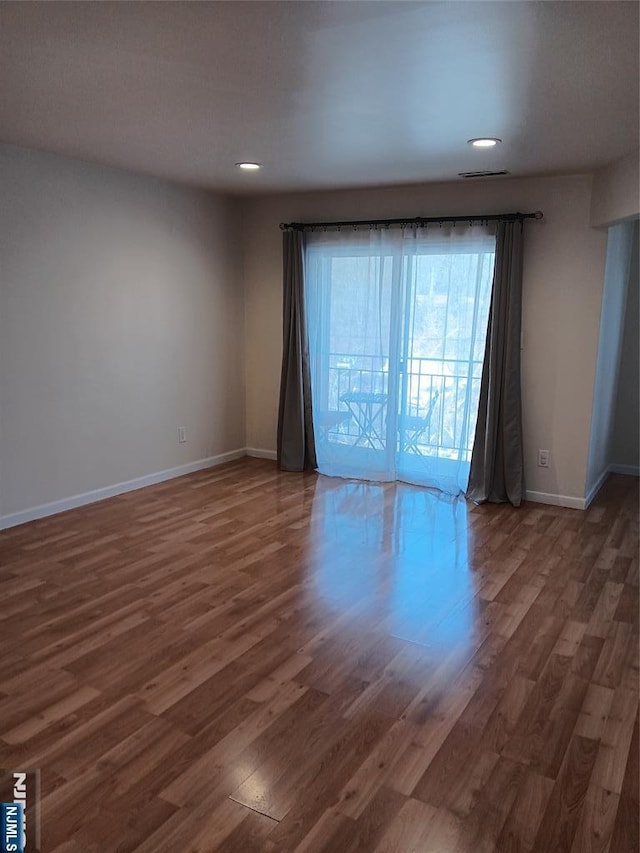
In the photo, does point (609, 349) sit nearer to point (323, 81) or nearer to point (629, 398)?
point (629, 398)

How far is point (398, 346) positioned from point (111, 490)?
2.54 m

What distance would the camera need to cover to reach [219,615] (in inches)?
123

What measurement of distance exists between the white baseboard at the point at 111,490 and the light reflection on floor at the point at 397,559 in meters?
1.20

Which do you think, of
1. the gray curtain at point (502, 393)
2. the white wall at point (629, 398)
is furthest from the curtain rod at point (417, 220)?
Answer: the white wall at point (629, 398)

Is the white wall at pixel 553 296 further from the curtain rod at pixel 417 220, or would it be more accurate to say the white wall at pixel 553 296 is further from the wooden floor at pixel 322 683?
the wooden floor at pixel 322 683

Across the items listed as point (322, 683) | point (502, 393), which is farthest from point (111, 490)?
point (502, 393)

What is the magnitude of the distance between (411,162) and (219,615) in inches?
120

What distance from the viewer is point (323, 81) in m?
2.70

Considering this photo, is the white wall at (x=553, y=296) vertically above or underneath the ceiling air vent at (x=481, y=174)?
underneath

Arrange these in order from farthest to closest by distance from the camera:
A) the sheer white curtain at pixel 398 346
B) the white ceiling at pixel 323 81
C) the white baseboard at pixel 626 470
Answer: the white baseboard at pixel 626 470
the sheer white curtain at pixel 398 346
the white ceiling at pixel 323 81

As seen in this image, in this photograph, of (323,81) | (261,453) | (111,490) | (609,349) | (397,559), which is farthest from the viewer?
(261,453)

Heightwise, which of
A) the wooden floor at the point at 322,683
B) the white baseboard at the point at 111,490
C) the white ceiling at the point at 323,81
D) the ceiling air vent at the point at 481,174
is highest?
the ceiling air vent at the point at 481,174

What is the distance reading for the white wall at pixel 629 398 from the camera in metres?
5.97

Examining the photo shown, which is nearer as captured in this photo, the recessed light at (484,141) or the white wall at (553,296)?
the recessed light at (484,141)
